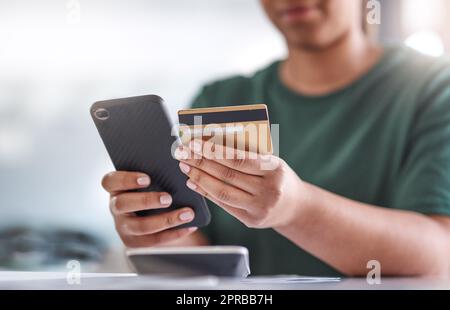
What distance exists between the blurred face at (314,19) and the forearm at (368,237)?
1.17ft

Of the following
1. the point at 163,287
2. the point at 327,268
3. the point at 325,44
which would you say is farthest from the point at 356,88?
the point at 163,287

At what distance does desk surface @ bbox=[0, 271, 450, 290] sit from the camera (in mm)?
582

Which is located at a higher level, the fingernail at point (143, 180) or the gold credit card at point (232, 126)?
the gold credit card at point (232, 126)

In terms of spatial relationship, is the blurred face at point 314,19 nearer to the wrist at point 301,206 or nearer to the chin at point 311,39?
the chin at point 311,39

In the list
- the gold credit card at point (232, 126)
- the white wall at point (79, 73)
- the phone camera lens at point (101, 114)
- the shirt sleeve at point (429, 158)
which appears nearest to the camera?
the gold credit card at point (232, 126)

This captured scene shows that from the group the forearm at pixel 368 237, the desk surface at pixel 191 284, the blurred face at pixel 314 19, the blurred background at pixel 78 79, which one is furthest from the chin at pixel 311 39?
the desk surface at pixel 191 284

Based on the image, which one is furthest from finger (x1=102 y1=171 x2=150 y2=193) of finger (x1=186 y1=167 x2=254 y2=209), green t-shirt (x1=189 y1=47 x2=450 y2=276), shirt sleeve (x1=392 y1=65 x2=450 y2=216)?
shirt sleeve (x1=392 y1=65 x2=450 y2=216)

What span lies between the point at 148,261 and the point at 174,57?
54 centimetres

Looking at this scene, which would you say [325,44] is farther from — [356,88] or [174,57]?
[174,57]

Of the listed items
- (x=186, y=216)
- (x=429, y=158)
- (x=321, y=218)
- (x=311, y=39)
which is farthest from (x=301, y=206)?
(x=311, y=39)

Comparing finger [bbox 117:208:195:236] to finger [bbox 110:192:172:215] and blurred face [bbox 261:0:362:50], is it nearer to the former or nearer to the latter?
finger [bbox 110:192:172:215]

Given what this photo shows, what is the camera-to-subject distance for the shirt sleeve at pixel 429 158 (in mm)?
773

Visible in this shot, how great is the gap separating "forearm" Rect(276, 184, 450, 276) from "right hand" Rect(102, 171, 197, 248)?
14 cm

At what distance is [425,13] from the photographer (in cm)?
100
